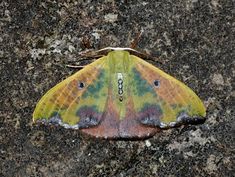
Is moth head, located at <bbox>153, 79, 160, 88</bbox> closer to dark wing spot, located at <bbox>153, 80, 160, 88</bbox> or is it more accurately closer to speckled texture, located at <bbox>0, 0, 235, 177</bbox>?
dark wing spot, located at <bbox>153, 80, 160, 88</bbox>

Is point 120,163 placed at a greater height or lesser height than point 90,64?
lesser

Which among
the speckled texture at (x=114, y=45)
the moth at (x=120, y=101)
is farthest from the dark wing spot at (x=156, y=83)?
the speckled texture at (x=114, y=45)

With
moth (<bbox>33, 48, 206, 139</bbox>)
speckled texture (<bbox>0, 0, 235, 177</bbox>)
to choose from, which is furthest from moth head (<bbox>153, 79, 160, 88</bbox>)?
speckled texture (<bbox>0, 0, 235, 177</bbox>)

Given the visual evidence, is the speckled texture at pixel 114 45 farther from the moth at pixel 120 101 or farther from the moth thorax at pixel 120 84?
the moth thorax at pixel 120 84

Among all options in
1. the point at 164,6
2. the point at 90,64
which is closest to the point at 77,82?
the point at 90,64

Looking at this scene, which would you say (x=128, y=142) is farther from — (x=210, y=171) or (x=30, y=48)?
(x=30, y=48)

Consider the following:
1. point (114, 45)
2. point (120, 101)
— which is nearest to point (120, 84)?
point (120, 101)

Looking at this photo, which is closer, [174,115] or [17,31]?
[174,115]
